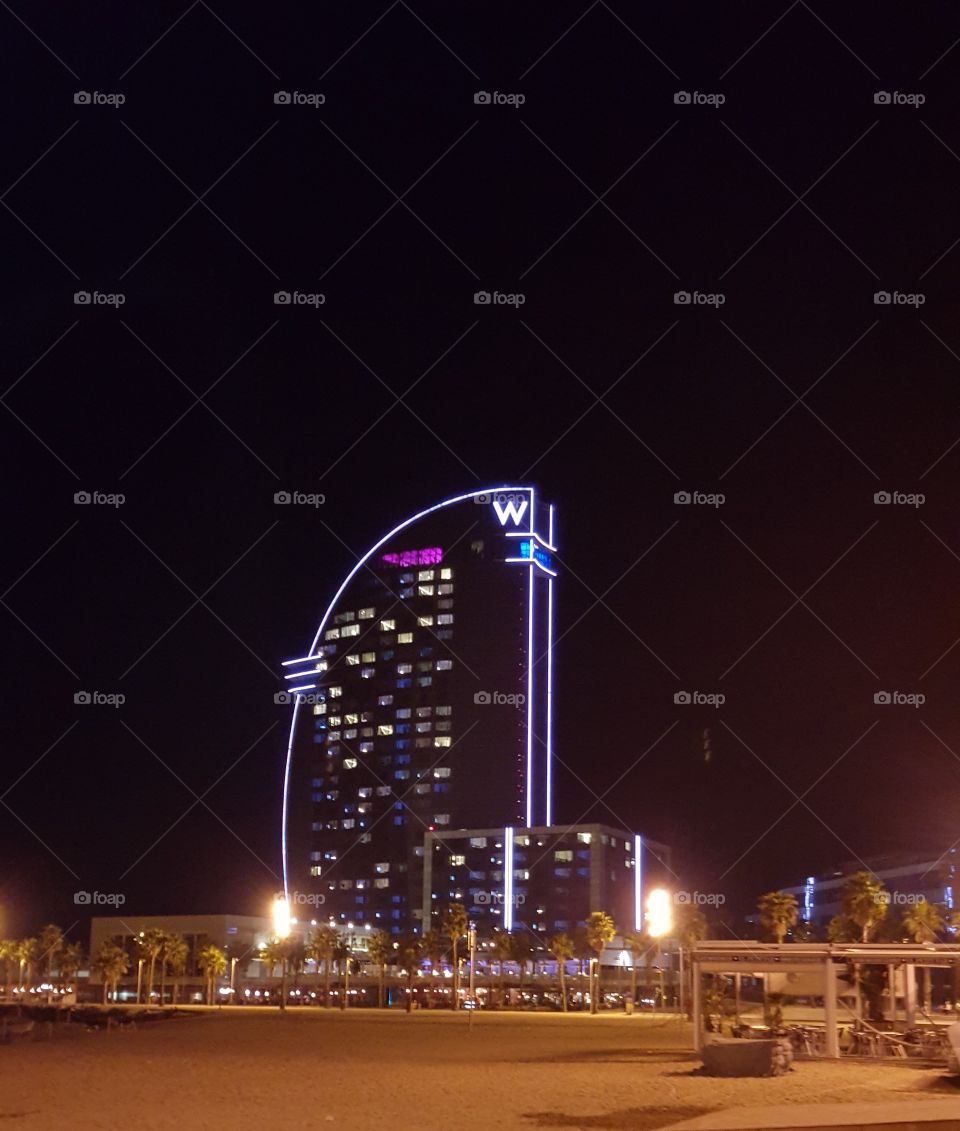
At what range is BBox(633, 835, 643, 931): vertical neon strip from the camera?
407 ft

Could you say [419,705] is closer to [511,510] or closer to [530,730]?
[530,730]

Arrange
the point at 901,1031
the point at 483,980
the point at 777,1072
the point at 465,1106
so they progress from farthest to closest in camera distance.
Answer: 1. the point at 483,980
2. the point at 901,1031
3. the point at 777,1072
4. the point at 465,1106

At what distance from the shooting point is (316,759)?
14412cm

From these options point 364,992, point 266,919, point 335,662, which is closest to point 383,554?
point 335,662

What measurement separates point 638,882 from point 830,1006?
102 metres

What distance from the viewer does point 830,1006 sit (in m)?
27.4

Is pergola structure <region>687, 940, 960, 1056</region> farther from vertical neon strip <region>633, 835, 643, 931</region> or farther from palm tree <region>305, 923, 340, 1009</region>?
vertical neon strip <region>633, 835, 643, 931</region>

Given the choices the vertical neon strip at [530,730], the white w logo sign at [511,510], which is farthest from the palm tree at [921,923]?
the white w logo sign at [511,510]

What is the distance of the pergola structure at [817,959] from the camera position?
27203 millimetres

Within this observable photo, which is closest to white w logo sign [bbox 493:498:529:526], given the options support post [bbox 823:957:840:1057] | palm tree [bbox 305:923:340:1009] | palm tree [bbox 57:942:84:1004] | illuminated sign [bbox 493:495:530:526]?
illuminated sign [bbox 493:495:530:526]

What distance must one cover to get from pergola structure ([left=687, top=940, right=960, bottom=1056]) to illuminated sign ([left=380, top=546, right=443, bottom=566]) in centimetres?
11040

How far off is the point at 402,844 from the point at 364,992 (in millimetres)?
26664

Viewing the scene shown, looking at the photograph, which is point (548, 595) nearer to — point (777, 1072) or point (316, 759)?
point (316, 759)

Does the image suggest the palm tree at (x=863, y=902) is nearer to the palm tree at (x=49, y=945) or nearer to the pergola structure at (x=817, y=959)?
the pergola structure at (x=817, y=959)
